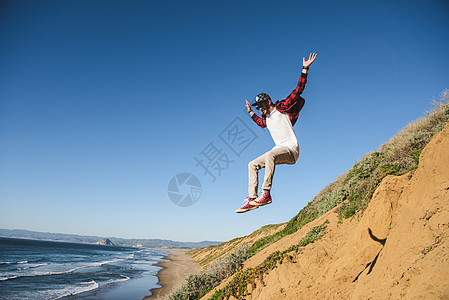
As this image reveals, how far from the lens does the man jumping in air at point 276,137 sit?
454 centimetres

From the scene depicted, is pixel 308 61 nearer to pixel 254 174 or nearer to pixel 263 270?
pixel 254 174

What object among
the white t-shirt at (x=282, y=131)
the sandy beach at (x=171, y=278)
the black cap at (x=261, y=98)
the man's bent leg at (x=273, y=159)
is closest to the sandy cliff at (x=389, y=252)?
the man's bent leg at (x=273, y=159)

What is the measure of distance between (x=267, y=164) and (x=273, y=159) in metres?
0.15

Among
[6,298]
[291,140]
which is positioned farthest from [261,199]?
[6,298]

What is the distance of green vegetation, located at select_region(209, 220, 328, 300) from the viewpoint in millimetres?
11055

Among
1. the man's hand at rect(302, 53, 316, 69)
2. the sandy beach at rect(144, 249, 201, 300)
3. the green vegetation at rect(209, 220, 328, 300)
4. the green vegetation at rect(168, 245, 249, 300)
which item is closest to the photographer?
the man's hand at rect(302, 53, 316, 69)

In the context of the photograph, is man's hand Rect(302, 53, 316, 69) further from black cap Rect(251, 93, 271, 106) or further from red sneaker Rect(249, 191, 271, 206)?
red sneaker Rect(249, 191, 271, 206)

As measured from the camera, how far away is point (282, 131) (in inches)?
184

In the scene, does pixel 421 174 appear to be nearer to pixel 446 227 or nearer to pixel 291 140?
pixel 446 227

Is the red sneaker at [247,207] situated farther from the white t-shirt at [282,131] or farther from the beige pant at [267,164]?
the white t-shirt at [282,131]

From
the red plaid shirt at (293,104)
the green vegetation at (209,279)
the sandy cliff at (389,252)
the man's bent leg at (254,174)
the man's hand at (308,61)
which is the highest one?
the man's hand at (308,61)

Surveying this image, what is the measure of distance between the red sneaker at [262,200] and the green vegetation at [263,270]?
7.42 meters

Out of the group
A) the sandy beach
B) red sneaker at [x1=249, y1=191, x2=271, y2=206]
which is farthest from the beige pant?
the sandy beach

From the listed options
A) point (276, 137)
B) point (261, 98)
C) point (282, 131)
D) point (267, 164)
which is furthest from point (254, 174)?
point (261, 98)
